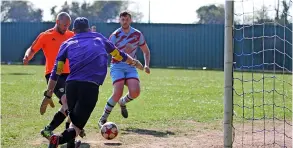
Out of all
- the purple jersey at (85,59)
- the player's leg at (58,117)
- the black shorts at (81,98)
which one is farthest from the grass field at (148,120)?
the purple jersey at (85,59)

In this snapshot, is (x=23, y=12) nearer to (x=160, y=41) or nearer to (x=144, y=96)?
(x=160, y=41)

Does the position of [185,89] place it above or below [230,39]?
below

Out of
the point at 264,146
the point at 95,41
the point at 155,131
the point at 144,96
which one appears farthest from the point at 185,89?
the point at 95,41

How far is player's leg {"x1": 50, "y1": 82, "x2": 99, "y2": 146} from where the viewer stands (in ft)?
21.6

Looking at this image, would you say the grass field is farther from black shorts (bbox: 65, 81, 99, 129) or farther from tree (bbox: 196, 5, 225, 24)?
tree (bbox: 196, 5, 225, 24)

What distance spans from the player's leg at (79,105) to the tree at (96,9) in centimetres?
5194

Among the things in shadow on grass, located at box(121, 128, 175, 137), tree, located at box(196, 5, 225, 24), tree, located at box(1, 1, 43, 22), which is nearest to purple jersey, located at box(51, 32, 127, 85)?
shadow on grass, located at box(121, 128, 175, 137)

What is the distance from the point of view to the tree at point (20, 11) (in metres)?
62.7

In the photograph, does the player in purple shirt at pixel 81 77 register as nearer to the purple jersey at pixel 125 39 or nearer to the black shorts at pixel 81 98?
the black shorts at pixel 81 98

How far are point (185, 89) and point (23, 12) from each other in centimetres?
5142

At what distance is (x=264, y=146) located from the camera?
7.98 metres

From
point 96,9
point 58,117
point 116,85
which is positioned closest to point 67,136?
point 58,117

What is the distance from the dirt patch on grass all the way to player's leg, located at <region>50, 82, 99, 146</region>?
4.07 feet

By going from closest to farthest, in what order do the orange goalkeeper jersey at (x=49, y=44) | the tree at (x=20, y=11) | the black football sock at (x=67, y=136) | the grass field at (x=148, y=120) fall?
1. the black football sock at (x=67, y=136)
2. the grass field at (x=148, y=120)
3. the orange goalkeeper jersey at (x=49, y=44)
4. the tree at (x=20, y=11)
